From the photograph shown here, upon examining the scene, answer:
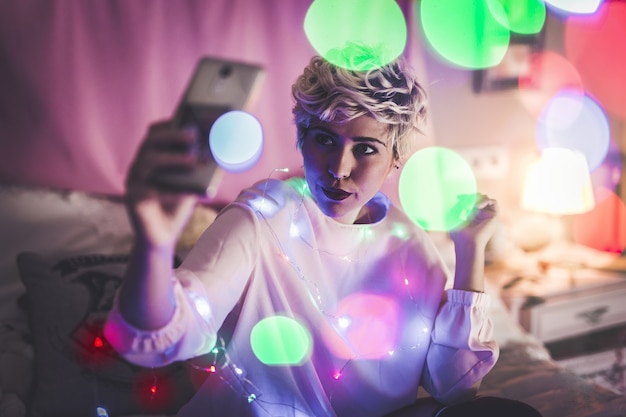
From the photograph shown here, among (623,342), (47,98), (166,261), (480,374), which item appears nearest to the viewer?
(166,261)

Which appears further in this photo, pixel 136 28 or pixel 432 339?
pixel 136 28

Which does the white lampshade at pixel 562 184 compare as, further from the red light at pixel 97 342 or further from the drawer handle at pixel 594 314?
the red light at pixel 97 342

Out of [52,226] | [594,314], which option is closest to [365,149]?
[52,226]

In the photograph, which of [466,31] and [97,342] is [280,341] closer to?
[97,342]

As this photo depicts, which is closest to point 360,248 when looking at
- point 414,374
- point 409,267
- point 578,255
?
point 409,267

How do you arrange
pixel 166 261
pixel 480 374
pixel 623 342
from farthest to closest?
pixel 623 342, pixel 480 374, pixel 166 261

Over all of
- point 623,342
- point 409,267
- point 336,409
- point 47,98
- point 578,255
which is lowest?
point 623,342

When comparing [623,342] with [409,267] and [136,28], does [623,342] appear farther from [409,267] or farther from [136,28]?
[136,28]

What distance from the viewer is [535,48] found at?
2.35m

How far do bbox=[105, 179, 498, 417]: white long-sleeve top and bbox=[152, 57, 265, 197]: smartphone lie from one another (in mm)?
240

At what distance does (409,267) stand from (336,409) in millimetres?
279

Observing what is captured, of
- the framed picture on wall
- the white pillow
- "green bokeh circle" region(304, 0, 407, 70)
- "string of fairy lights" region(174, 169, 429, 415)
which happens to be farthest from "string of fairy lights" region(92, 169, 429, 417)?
the framed picture on wall

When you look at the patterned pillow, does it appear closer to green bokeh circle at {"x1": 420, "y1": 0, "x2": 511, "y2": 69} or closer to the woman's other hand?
the woman's other hand

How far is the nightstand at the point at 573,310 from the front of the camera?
1.94 m
